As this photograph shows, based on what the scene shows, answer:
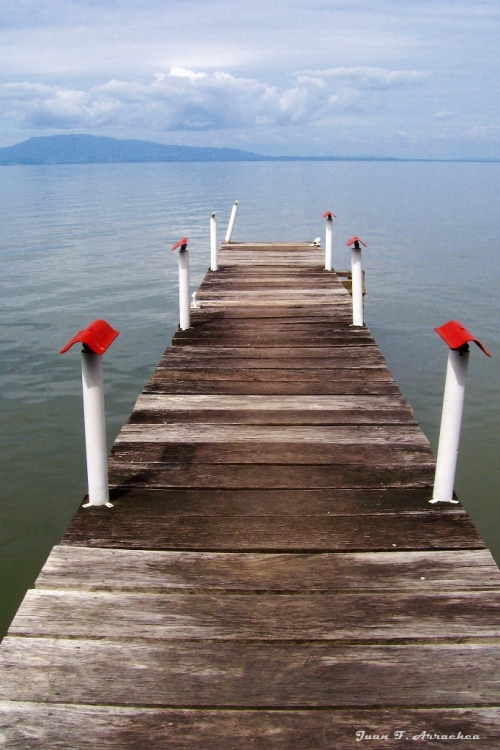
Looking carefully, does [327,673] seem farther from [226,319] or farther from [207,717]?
[226,319]

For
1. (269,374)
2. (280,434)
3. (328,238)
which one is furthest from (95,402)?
(328,238)

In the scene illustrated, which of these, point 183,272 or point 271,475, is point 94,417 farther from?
point 183,272

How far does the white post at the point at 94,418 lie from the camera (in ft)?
13.0

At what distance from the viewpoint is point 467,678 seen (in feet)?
9.39

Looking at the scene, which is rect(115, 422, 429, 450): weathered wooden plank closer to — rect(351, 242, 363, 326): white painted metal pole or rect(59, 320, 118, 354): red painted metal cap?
rect(59, 320, 118, 354): red painted metal cap

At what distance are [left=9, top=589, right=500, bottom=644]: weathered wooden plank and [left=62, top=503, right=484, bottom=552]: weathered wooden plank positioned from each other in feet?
1.46

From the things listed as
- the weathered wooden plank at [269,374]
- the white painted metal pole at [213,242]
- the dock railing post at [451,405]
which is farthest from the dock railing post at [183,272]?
the dock railing post at [451,405]

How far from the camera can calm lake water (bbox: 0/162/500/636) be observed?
7.52 meters

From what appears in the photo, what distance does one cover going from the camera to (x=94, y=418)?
4.06m

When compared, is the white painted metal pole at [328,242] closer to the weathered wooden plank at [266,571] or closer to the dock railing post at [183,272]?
the dock railing post at [183,272]

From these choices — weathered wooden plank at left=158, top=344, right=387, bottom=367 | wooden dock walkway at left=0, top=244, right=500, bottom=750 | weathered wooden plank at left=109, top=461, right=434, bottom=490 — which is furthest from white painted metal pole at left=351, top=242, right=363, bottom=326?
weathered wooden plank at left=109, top=461, right=434, bottom=490

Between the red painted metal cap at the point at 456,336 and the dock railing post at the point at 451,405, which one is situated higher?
the red painted metal cap at the point at 456,336

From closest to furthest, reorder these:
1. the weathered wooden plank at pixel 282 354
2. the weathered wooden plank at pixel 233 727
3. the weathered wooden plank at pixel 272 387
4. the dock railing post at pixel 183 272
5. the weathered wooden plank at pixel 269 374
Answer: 1. the weathered wooden plank at pixel 233 727
2. the weathered wooden plank at pixel 272 387
3. the weathered wooden plank at pixel 269 374
4. the weathered wooden plank at pixel 282 354
5. the dock railing post at pixel 183 272

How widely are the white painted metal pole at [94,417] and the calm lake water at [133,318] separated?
2.15 metres
